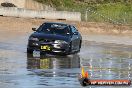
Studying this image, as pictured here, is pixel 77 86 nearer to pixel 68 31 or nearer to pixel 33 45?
pixel 33 45

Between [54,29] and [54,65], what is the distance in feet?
21.8

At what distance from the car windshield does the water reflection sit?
132 cm

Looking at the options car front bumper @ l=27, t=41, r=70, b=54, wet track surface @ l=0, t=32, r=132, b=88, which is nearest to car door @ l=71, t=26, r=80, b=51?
wet track surface @ l=0, t=32, r=132, b=88

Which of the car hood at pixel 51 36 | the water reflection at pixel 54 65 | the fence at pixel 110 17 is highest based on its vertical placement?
the car hood at pixel 51 36

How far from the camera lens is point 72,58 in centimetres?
2727

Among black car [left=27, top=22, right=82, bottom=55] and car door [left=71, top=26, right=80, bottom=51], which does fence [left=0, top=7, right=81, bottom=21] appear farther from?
black car [left=27, top=22, right=82, bottom=55]

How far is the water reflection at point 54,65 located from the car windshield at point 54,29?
1.32 meters

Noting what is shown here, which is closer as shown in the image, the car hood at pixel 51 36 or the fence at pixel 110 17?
the car hood at pixel 51 36

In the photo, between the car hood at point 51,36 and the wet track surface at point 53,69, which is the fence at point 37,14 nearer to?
the wet track surface at point 53,69

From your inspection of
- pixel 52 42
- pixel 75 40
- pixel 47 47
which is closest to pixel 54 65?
pixel 47 47

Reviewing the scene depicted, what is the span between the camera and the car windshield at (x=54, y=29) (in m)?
28.8

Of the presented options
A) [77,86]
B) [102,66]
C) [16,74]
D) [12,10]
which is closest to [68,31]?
[102,66]

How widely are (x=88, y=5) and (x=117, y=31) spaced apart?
28050 millimetres

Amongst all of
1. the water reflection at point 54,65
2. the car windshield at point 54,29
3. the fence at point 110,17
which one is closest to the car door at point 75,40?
the car windshield at point 54,29
